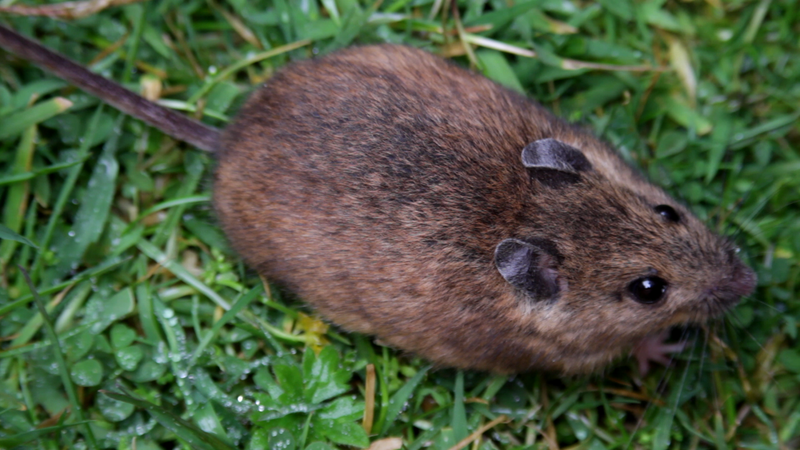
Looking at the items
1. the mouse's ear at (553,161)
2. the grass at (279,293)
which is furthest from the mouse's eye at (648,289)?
the grass at (279,293)

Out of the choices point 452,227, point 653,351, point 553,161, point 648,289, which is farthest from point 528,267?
point 653,351

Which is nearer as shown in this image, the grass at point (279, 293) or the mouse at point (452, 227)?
the mouse at point (452, 227)

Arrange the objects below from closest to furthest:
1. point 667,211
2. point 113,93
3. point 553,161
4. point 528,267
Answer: point 528,267, point 553,161, point 667,211, point 113,93

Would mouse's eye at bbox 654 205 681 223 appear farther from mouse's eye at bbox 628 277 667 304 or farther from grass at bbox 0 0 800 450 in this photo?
grass at bbox 0 0 800 450

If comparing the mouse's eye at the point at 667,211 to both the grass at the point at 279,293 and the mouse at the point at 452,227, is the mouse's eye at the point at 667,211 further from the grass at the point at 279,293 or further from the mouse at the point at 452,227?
the grass at the point at 279,293

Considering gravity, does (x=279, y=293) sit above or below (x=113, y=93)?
below

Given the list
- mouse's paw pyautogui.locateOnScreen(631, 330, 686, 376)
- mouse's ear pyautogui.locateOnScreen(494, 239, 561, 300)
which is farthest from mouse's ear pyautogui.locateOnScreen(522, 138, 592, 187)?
mouse's paw pyautogui.locateOnScreen(631, 330, 686, 376)

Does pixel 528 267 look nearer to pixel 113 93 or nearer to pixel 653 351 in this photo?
pixel 653 351
